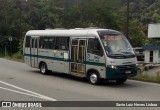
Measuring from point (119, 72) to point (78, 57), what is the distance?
252 cm

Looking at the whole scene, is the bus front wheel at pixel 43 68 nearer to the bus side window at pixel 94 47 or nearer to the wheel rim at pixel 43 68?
the wheel rim at pixel 43 68

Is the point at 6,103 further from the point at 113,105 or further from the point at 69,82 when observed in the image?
the point at 69,82

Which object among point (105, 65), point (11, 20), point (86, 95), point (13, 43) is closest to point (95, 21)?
point (13, 43)

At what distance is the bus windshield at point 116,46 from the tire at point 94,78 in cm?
122

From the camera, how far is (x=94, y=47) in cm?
1652

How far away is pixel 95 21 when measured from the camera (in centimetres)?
4453

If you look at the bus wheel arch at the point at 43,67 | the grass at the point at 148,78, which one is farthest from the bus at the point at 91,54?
the grass at the point at 148,78

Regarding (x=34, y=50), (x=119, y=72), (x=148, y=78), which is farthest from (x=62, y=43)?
(x=148, y=78)

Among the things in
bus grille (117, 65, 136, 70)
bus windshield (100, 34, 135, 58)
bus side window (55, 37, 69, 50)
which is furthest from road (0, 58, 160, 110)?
bus side window (55, 37, 69, 50)

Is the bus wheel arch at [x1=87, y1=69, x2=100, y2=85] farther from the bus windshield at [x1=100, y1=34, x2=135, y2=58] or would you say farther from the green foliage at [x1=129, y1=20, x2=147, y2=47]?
the green foliage at [x1=129, y1=20, x2=147, y2=47]

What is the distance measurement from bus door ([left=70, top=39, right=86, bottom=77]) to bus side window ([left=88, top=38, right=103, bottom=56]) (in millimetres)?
442

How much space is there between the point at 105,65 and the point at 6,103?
5.82 metres

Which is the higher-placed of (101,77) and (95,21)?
(95,21)

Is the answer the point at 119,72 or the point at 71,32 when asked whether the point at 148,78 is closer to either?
the point at 119,72
